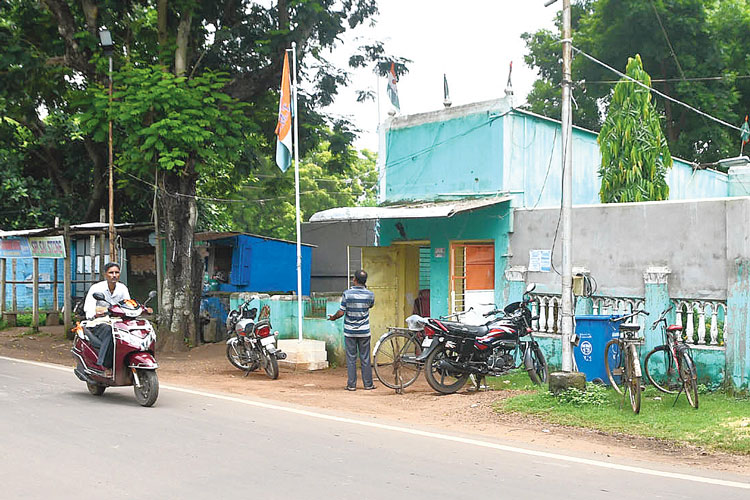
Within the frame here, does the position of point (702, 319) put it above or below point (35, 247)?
below

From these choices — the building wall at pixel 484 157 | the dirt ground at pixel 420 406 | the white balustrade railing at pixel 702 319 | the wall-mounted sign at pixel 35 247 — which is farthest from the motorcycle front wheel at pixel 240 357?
the wall-mounted sign at pixel 35 247

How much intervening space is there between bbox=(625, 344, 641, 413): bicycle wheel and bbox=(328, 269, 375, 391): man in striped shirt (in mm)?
3981

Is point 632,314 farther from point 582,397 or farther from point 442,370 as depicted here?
point 442,370

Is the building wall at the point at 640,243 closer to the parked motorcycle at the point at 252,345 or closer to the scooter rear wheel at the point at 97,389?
the parked motorcycle at the point at 252,345

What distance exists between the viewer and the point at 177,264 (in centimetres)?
1728

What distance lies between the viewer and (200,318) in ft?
60.2

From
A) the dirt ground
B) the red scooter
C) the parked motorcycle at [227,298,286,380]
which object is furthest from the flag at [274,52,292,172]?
the red scooter

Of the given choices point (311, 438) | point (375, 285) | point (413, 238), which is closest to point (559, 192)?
point (413, 238)

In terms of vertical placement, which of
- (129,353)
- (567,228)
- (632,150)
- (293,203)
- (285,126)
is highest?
(293,203)

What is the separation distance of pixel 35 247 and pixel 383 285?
10.2m

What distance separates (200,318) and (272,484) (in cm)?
1307

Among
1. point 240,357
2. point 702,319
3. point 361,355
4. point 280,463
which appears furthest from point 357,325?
point 280,463

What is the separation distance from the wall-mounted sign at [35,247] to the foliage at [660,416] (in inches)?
537

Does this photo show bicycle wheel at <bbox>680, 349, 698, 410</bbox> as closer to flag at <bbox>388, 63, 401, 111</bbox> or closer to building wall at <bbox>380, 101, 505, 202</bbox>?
building wall at <bbox>380, 101, 505, 202</bbox>
